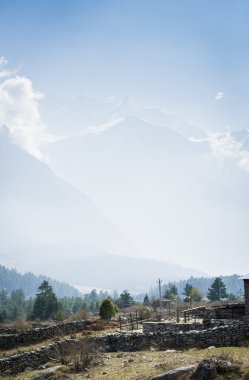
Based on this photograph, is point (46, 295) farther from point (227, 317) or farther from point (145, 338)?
point (145, 338)

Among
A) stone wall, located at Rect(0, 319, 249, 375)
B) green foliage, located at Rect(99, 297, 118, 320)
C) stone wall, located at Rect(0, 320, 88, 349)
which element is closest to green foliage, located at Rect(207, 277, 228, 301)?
green foliage, located at Rect(99, 297, 118, 320)

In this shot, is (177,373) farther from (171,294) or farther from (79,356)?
(171,294)

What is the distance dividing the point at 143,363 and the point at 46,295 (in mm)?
96475

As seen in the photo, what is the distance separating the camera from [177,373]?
17750mm

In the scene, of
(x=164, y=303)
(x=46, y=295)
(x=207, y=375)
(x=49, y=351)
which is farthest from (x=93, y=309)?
(x=207, y=375)

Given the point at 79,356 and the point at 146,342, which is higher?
the point at 146,342

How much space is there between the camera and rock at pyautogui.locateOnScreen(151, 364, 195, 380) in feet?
57.8

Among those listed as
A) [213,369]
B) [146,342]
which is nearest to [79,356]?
[146,342]

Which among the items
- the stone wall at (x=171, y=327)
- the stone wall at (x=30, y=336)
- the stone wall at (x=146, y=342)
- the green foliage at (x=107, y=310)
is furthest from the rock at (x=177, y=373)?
the green foliage at (x=107, y=310)

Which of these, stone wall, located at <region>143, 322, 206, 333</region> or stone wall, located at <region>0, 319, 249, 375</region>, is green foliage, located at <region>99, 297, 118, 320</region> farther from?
stone wall, located at <region>0, 319, 249, 375</region>

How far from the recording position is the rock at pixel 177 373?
17.6 meters

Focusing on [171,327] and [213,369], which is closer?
[213,369]

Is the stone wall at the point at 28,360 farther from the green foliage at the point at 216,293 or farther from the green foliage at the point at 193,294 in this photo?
the green foliage at the point at 216,293

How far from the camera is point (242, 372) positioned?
1686 centimetres
